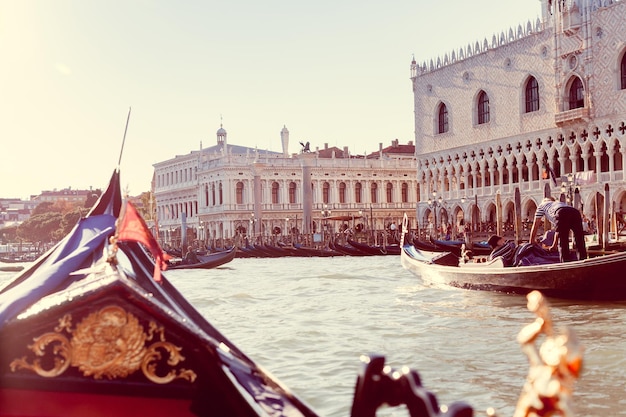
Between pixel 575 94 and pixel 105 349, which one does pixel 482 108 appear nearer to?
pixel 575 94

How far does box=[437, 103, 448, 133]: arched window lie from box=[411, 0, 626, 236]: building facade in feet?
0.11

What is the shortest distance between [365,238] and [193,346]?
2564 centimetres

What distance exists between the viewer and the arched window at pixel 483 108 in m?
25.7

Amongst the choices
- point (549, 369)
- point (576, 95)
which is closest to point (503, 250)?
point (549, 369)

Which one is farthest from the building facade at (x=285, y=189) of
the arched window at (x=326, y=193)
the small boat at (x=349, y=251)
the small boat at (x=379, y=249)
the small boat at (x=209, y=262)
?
the small boat at (x=209, y=262)

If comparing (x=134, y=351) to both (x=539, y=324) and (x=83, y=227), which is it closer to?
(x=539, y=324)

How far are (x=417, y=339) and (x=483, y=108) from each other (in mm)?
21347

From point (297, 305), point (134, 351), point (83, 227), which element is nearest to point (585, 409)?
point (83, 227)

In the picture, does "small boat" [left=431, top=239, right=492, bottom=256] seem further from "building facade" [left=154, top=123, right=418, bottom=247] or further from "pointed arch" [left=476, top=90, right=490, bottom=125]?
"building facade" [left=154, top=123, right=418, bottom=247]

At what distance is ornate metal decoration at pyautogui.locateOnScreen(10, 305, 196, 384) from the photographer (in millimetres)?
1544

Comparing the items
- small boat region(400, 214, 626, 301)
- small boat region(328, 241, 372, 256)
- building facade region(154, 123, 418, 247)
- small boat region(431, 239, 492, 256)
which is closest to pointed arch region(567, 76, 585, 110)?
small boat region(328, 241, 372, 256)

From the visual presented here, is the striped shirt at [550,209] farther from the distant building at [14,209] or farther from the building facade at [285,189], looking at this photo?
the distant building at [14,209]

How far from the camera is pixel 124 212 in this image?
195 cm

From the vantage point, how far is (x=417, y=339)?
5410 millimetres
